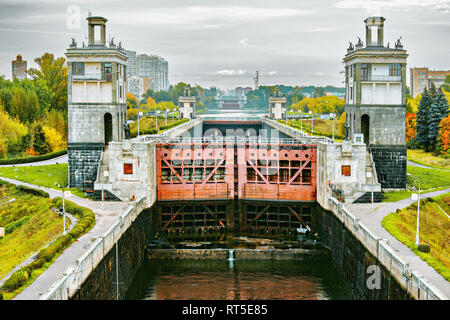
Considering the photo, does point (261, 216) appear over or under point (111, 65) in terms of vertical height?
under

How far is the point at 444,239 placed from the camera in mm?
34906

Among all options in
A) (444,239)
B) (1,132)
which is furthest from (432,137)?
(1,132)

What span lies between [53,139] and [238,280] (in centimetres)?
A: 5345

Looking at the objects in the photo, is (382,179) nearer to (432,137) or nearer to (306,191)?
(306,191)

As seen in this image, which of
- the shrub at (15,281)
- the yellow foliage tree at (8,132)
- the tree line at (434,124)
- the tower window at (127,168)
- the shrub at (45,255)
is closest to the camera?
the shrub at (15,281)

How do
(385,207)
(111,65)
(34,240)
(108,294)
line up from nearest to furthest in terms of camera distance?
(108,294)
(34,240)
(385,207)
(111,65)

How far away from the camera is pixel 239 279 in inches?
1337

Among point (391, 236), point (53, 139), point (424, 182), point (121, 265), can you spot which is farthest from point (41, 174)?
point (424, 182)

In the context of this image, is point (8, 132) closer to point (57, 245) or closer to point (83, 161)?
point (83, 161)

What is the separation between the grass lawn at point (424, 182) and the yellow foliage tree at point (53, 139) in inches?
1982

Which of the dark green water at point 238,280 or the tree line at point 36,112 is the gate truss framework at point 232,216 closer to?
the dark green water at point 238,280

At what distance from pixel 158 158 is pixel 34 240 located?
49.4 ft

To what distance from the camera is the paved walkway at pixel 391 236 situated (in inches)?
902

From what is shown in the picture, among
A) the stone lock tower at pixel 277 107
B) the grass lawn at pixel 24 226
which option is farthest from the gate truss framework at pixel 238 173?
the stone lock tower at pixel 277 107
